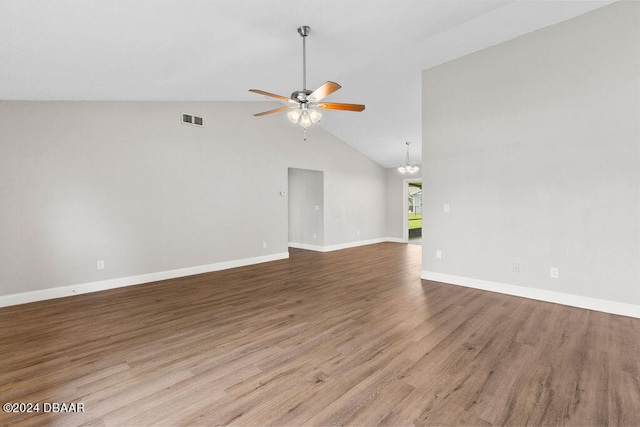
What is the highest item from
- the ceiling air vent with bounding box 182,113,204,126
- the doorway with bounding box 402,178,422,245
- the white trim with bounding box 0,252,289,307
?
the ceiling air vent with bounding box 182,113,204,126

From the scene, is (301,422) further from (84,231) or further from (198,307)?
(84,231)

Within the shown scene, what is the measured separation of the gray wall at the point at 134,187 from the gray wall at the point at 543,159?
11.3ft

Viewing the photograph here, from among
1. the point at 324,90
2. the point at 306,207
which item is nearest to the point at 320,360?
the point at 324,90

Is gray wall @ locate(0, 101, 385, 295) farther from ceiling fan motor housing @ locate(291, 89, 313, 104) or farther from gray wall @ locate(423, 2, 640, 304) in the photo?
gray wall @ locate(423, 2, 640, 304)

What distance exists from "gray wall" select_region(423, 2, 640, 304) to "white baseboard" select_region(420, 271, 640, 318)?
0.21 feet

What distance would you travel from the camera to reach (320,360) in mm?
2285

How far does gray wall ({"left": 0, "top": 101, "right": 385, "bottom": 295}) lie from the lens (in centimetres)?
376

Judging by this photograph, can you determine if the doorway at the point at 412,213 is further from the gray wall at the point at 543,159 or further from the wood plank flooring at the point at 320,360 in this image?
the wood plank flooring at the point at 320,360

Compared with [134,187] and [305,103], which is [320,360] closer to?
[305,103]

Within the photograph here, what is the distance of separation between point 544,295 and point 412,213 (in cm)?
880

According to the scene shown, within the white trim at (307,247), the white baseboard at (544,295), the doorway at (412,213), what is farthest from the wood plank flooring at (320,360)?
the doorway at (412,213)

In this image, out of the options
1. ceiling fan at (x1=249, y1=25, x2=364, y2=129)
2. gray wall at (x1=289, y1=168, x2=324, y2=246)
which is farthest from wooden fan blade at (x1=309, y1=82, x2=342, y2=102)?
gray wall at (x1=289, y1=168, x2=324, y2=246)

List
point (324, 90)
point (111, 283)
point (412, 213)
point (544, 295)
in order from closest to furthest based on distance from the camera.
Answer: point (324, 90) → point (544, 295) → point (111, 283) → point (412, 213)

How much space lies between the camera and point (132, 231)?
459cm
